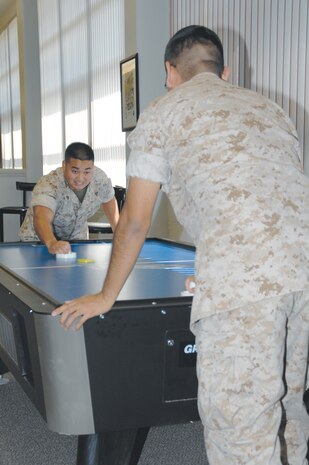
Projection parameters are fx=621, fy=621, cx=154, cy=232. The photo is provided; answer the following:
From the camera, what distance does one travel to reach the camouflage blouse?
1321 mm

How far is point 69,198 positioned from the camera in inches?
140

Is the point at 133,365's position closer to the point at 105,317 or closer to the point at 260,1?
the point at 105,317

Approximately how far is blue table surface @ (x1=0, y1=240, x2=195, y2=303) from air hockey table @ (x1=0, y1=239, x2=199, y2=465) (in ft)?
0.12

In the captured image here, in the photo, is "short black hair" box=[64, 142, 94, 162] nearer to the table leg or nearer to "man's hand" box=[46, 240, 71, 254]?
"man's hand" box=[46, 240, 71, 254]

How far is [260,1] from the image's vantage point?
4.04 meters

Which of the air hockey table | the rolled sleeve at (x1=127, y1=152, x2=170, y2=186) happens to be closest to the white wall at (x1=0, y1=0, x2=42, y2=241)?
the air hockey table

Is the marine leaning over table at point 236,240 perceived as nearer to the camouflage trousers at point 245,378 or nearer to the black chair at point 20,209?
the camouflage trousers at point 245,378

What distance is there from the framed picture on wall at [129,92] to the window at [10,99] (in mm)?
4558

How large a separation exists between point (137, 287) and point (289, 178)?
71 cm

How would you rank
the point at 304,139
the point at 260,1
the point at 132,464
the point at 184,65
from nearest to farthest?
the point at 184,65 → the point at 132,464 → the point at 304,139 → the point at 260,1

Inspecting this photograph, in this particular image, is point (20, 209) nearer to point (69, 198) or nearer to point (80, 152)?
point (69, 198)

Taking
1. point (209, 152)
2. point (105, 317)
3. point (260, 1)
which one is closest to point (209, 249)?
point (209, 152)

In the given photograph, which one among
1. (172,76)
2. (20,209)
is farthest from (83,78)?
(172,76)

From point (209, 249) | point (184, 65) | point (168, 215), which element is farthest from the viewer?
point (168, 215)
